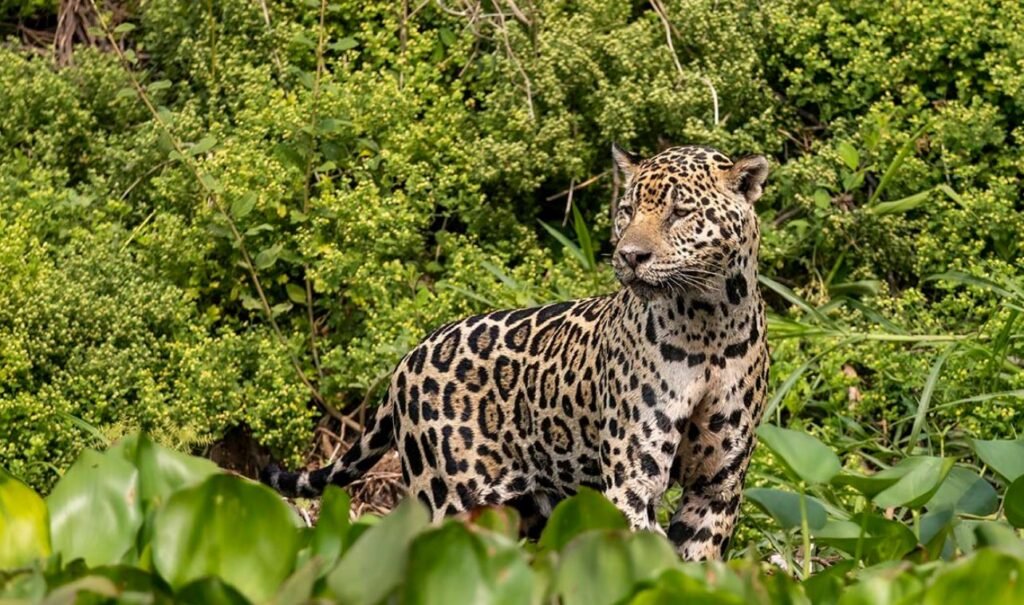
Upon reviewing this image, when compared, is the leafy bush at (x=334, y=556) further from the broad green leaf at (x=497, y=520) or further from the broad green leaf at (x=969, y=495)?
the broad green leaf at (x=969, y=495)

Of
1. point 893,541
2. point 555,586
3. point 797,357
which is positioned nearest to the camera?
point 555,586

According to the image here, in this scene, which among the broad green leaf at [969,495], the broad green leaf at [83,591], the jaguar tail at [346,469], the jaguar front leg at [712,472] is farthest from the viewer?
the jaguar tail at [346,469]

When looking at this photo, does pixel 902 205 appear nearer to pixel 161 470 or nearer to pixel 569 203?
pixel 569 203

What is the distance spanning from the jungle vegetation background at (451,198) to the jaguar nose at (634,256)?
2.12 metres

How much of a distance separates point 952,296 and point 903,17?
171 centimetres

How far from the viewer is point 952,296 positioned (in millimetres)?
9031

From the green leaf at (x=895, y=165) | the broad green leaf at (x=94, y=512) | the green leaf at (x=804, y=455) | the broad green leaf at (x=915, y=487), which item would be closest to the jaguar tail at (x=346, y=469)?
the green leaf at (x=895, y=165)

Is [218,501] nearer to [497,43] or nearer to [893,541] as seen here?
[893,541]

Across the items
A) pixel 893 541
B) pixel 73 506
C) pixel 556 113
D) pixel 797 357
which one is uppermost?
pixel 73 506

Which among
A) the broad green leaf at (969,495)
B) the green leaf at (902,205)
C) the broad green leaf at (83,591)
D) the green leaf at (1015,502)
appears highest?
the broad green leaf at (83,591)

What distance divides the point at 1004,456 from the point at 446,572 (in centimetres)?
208

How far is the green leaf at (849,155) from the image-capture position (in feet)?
30.8

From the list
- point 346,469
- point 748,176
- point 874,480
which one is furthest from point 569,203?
point 874,480

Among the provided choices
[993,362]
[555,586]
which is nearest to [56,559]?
[555,586]
